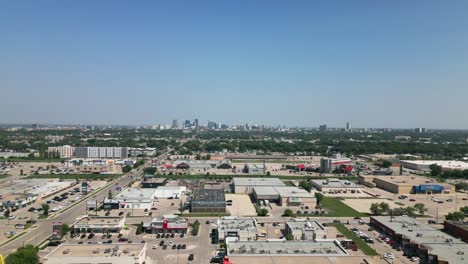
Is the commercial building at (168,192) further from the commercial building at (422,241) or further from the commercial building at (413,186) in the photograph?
the commercial building at (413,186)

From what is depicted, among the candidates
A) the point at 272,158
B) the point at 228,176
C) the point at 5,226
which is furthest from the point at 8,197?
the point at 272,158

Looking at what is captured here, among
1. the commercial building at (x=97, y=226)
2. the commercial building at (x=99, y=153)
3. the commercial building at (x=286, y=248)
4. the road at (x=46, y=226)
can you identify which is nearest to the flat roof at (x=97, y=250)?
the road at (x=46, y=226)

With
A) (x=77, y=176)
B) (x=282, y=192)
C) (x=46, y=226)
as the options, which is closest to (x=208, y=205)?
(x=282, y=192)

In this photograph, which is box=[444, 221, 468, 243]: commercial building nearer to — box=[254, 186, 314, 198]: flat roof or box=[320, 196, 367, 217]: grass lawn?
box=[320, 196, 367, 217]: grass lawn

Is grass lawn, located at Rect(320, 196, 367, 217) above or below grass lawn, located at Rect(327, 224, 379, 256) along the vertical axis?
below

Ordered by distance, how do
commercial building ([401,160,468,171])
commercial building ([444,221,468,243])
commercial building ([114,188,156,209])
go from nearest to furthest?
1. commercial building ([444,221,468,243])
2. commercial building ([114,188,156,209])
3. commercial building ([401,160,468,171])

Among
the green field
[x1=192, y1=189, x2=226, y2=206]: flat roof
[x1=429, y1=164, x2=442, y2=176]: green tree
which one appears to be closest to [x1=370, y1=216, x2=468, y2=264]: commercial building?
[x1=192, y1=189, x2=226, y2=206]: flat roof
